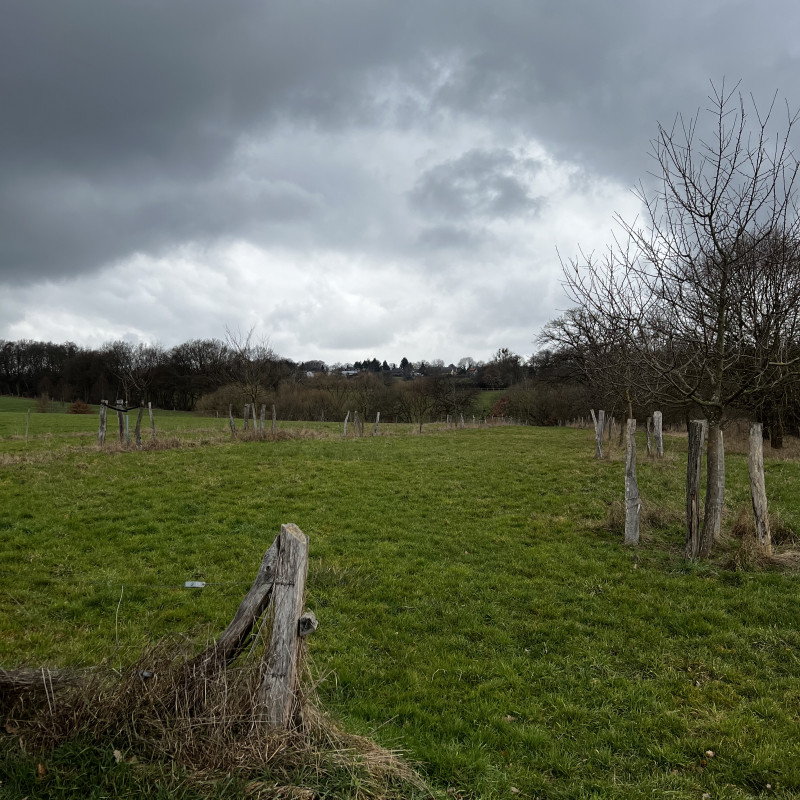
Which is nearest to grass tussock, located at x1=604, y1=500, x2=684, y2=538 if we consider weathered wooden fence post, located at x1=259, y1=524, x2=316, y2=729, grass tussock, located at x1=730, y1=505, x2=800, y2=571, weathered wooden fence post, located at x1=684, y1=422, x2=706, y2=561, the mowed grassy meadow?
the mowed grassy meadow

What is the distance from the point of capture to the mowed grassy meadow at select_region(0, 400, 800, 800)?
3.87m

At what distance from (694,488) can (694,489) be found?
0.06ft

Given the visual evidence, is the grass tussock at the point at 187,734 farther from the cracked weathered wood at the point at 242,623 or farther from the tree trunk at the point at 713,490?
the tree trunk at the point at 713,490

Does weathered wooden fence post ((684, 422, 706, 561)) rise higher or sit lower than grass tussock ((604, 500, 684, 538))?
higher

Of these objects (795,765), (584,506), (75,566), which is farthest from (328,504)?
(795,765)

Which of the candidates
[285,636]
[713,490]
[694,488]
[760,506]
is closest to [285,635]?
[285,636]

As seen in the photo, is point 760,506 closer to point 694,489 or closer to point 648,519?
point 694,489

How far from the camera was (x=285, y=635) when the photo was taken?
3191 millimetres

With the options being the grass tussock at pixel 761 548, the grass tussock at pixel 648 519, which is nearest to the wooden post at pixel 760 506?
the grass tussock at pixel 761 548

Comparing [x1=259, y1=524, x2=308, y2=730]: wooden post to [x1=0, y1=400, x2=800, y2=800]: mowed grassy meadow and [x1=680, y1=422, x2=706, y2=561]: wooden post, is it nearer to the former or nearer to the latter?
[x1=0, y1=400, x2=800, y2=800]: mowed grassy meadow

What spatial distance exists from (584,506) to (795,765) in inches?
331

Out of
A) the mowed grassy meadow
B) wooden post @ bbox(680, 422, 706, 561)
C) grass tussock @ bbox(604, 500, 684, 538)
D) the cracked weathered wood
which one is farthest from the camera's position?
grass tussock @ bbox(604, 500, 684, 538)

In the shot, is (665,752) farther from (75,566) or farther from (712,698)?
(75,566)

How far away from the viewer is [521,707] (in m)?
4.46
